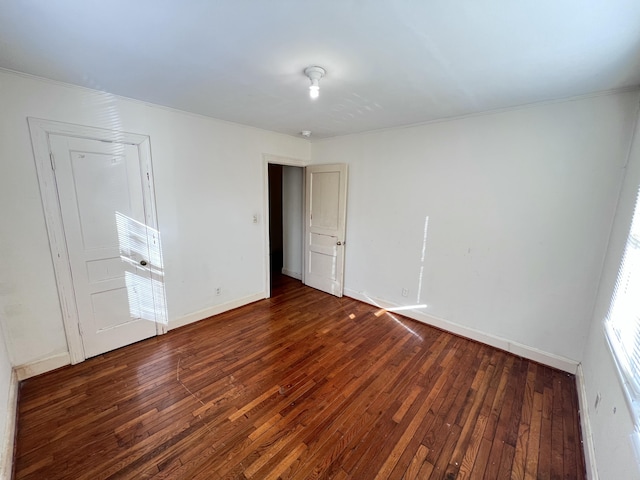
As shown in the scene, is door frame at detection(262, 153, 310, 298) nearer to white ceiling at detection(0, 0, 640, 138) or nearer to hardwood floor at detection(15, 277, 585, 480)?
hardwood floor at detection(15, 277, 585, 480)

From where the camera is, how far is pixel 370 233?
3.73 meters

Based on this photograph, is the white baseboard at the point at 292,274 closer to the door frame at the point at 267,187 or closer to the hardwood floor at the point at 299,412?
the door frame at the point at 267,187

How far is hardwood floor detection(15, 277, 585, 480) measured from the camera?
1576 mm

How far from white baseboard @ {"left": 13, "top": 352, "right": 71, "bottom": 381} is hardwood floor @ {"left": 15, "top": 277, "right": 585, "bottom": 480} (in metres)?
0.08

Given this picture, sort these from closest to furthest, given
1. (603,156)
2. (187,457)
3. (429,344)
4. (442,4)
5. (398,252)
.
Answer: (442,4) < (187,457) < (603,156) < (429,344) < (398,252)

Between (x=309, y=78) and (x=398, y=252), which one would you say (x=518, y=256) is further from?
(x=309, y=78)

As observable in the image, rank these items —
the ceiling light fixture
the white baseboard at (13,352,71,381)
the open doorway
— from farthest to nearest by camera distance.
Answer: the open doorway, the white baseboard at (13,352,71,381), the ceiling light fixture

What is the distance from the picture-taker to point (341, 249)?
13.2 feet

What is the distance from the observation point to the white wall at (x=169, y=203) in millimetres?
2032

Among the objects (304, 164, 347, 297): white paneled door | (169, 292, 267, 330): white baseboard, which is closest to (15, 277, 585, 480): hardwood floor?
(169, 292, 267, 330): white baseboard

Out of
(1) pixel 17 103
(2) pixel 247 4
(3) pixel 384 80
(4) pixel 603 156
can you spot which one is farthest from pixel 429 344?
(1) pixel 17 103

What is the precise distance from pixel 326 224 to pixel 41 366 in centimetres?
341

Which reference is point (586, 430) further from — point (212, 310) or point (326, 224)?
point (212, 310)

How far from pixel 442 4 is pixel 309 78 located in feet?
3.21
